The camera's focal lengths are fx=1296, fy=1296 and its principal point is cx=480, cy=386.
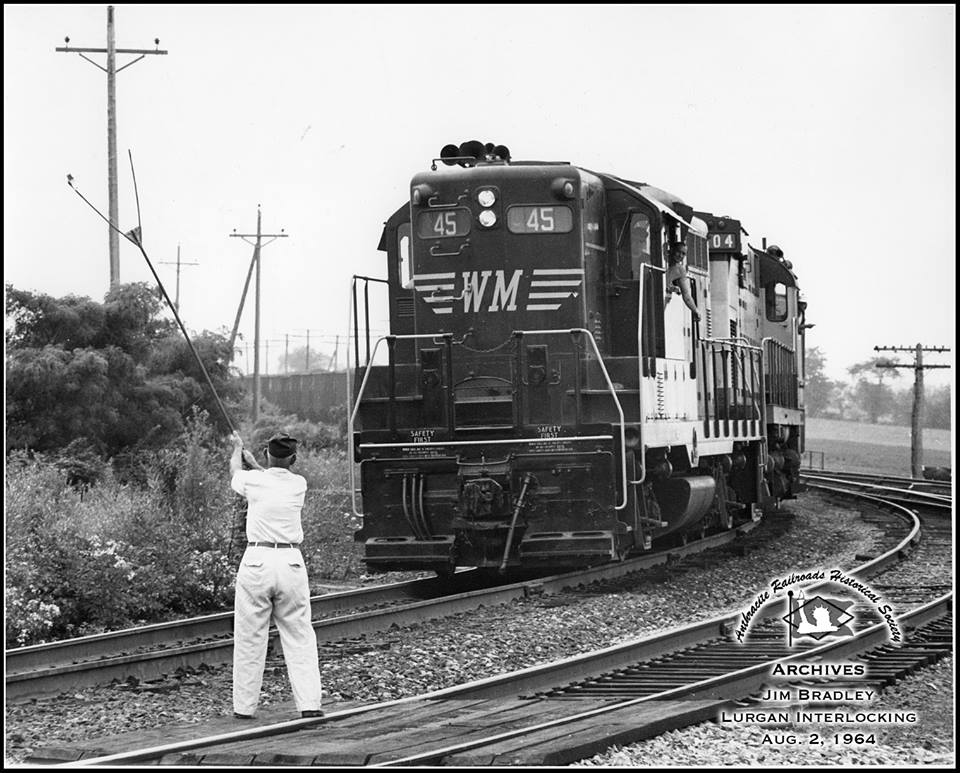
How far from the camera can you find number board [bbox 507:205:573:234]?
40.0ft

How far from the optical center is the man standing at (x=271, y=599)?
6816mm

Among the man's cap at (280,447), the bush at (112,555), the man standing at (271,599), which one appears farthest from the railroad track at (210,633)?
the man's cap at (280,447)

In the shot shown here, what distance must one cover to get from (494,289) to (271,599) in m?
5.75

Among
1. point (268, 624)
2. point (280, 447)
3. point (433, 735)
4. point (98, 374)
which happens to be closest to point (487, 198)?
point (280, 447)

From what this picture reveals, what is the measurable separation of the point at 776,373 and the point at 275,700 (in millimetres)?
13385

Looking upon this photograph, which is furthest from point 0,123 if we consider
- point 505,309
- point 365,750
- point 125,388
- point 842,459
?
point 842,459

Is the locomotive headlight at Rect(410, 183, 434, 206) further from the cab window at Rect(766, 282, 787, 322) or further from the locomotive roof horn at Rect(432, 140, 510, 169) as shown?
the cab window at Rect(766, 282, 787, 322)

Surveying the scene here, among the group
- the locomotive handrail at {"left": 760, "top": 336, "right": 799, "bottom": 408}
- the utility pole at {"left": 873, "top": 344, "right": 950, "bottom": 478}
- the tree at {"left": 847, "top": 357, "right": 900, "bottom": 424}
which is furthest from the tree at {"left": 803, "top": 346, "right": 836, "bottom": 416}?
the locomotive handrail at {"left": 760, "top": 336, "right": 799, "bottom": 408}

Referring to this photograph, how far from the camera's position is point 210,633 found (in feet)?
33.1

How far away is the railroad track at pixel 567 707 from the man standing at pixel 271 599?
21 cm

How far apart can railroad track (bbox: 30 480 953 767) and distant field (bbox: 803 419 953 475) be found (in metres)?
42.8

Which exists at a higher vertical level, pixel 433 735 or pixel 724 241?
pixel 724 241

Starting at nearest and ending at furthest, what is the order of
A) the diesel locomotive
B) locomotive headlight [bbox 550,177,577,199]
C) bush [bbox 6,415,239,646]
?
1. bush [bbox 6,415,239,646]
2. the diesel locomotive
3. locomotive headlight [bbox 550,177,577,199]

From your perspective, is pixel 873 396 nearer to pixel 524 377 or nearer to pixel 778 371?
pixel 778 371
